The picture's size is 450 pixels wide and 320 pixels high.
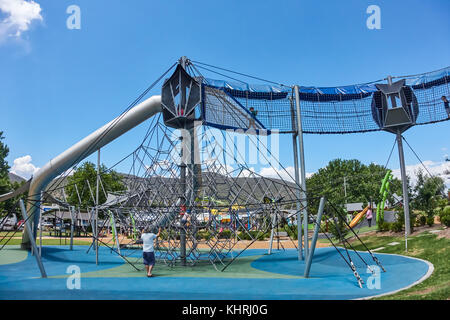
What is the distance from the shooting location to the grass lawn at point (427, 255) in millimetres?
7522

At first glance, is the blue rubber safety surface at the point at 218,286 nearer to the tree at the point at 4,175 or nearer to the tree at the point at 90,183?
the tree at the point at 4,175

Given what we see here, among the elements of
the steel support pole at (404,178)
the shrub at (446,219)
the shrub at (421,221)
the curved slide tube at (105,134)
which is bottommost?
the shrub at (421,221)

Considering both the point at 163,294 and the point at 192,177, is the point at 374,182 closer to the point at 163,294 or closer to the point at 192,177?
the point at 192,177

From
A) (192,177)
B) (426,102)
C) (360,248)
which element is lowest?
(360,248)

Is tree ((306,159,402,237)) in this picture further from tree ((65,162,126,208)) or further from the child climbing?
the child climbing

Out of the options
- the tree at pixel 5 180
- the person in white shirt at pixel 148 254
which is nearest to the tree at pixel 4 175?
the tree at pixel 5 180

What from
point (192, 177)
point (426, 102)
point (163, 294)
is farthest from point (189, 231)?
point (426, 102)

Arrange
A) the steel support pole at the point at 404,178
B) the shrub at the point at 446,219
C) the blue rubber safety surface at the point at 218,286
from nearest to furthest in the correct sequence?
the blue rubber safety surface at the point at 218,286 → the shrub at the point at 446,219 → the steel support pole at the point at 404,178

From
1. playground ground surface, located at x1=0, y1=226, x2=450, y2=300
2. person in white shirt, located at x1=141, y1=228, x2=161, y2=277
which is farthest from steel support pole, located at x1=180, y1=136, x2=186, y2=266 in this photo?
person in white shirt, located at x1=141, y1=228, x2=161, y2=277
